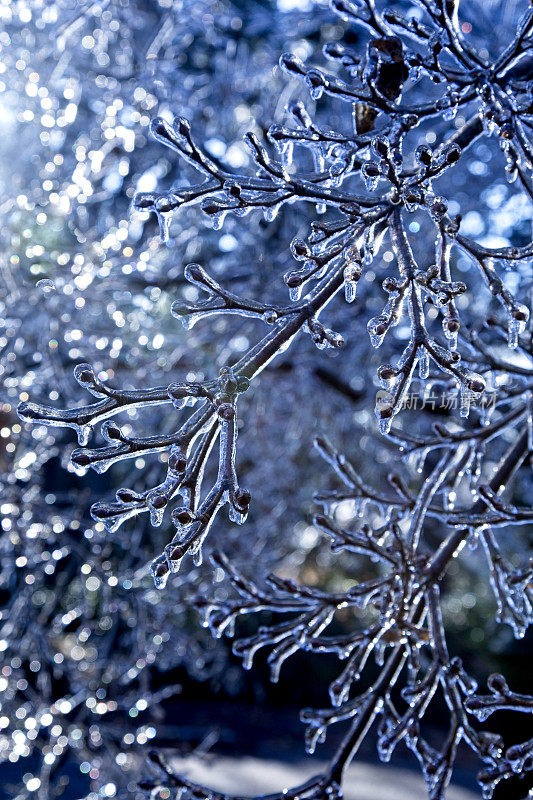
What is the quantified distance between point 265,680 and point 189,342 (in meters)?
7.90

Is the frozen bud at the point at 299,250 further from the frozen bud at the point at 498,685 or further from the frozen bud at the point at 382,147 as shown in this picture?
the frozen bud at the point at 498,685

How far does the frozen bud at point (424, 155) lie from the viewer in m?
1.29

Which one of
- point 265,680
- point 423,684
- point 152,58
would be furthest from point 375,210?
point 265,680

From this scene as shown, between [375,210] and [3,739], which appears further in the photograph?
Answer: [3,739]

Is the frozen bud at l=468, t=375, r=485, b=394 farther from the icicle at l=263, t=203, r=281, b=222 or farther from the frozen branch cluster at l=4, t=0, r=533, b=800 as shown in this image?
the icicle at l=263, t=203, r=281, b=222

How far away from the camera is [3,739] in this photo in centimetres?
360

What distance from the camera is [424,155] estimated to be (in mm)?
1299

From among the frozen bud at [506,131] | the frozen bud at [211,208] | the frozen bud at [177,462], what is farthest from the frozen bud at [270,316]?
the frozen bud at [506,131]

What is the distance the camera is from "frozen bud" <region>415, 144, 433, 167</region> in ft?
4.25

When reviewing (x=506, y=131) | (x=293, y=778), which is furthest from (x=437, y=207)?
(x=293, y=778)

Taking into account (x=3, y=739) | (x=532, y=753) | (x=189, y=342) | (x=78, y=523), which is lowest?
(x=3, y=739)

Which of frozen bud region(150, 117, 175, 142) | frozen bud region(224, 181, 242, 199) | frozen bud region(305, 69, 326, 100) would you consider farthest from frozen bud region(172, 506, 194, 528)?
frozen bud region(305, 69, 326, 100)

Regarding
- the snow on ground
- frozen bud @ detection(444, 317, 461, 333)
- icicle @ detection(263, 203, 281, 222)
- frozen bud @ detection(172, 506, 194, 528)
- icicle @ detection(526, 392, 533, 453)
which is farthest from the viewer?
the snow on ground

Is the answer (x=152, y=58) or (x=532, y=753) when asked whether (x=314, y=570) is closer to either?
(x=152, y=58)
